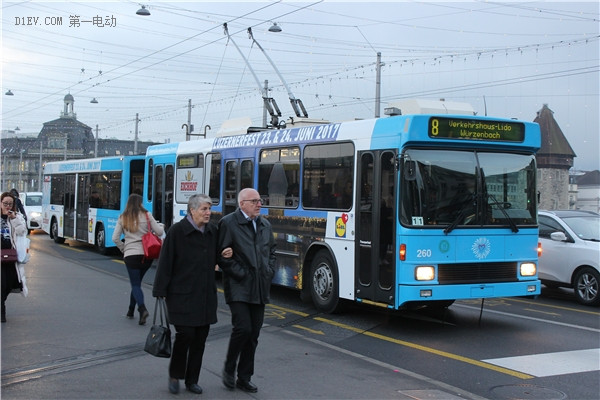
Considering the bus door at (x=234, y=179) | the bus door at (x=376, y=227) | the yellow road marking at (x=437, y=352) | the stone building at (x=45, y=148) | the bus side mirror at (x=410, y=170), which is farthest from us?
the stone building at (x=45, y=148)

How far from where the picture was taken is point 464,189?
9.12 m

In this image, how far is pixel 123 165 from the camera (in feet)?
63.1

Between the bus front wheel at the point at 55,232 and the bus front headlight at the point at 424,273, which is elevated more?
the bus front headlight at the point at 424,273

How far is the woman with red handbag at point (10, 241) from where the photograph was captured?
29.3ft

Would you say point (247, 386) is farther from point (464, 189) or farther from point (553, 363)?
point (464, 189)

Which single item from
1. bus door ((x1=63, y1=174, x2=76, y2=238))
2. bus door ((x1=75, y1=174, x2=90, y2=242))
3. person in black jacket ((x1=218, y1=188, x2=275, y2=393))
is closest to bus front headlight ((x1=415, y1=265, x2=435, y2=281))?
person in black jacket ((x1=218, y1=188, x2=275, y2=393))

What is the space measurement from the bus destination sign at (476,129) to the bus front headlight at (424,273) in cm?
171

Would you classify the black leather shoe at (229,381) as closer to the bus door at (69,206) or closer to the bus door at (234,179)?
the bus door at (234,179)

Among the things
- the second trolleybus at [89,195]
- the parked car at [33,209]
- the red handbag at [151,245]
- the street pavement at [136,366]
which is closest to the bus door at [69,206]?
the second trolleybus at [89,195]

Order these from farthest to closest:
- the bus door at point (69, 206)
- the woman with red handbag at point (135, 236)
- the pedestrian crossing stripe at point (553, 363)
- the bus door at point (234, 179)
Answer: the bus door at point (69, 206)
the bus door at point (234, 179)
the woman with red handbag at point (135, 236)
the pedestrian crossing stripe at point (553, 363)

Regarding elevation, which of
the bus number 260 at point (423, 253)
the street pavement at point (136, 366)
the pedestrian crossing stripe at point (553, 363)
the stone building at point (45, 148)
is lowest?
the pedestrian crossing stripe at point (553, 363)

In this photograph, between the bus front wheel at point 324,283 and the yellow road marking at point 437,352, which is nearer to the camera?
the yellow road marking at point 437,352

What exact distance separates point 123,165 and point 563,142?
41.0 meters

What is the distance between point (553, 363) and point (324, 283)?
3797 millimetres
